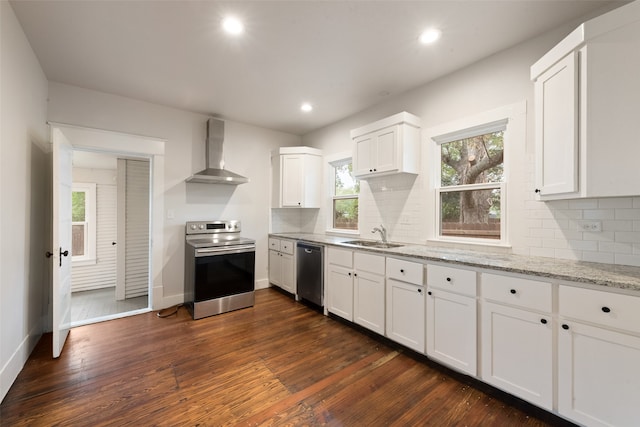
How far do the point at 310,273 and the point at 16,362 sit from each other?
8.69ft

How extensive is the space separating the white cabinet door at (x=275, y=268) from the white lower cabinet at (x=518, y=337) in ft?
9.40

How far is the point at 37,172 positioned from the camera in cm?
245

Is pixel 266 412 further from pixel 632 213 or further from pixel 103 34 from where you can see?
pixel 103 34

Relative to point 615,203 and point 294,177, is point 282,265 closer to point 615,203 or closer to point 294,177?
point 294,177

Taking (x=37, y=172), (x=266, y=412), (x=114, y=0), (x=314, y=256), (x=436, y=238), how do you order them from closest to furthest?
1. (x=266, y=412)
2. (x=114, y=0)
3. (x=37, y=172)
4. (x=436, y=238)
5. (x=314, y=256)

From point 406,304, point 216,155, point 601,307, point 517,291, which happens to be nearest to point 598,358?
point 601,307

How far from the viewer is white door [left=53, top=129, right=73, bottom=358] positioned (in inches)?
87.2

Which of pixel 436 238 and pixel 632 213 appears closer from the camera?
pixel 632 213

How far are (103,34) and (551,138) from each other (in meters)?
3.51

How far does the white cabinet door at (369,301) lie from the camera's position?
8.31 feet

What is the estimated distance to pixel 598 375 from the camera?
4.54 ft

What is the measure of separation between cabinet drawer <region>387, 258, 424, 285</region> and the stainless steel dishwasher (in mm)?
1031

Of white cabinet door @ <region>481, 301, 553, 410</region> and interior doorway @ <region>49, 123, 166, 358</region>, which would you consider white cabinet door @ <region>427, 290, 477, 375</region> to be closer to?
white cabinet door @ <region>481, 301, 553, 410</region>

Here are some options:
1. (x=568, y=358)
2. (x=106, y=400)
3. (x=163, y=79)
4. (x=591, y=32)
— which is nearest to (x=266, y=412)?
(x=106, y=400)
